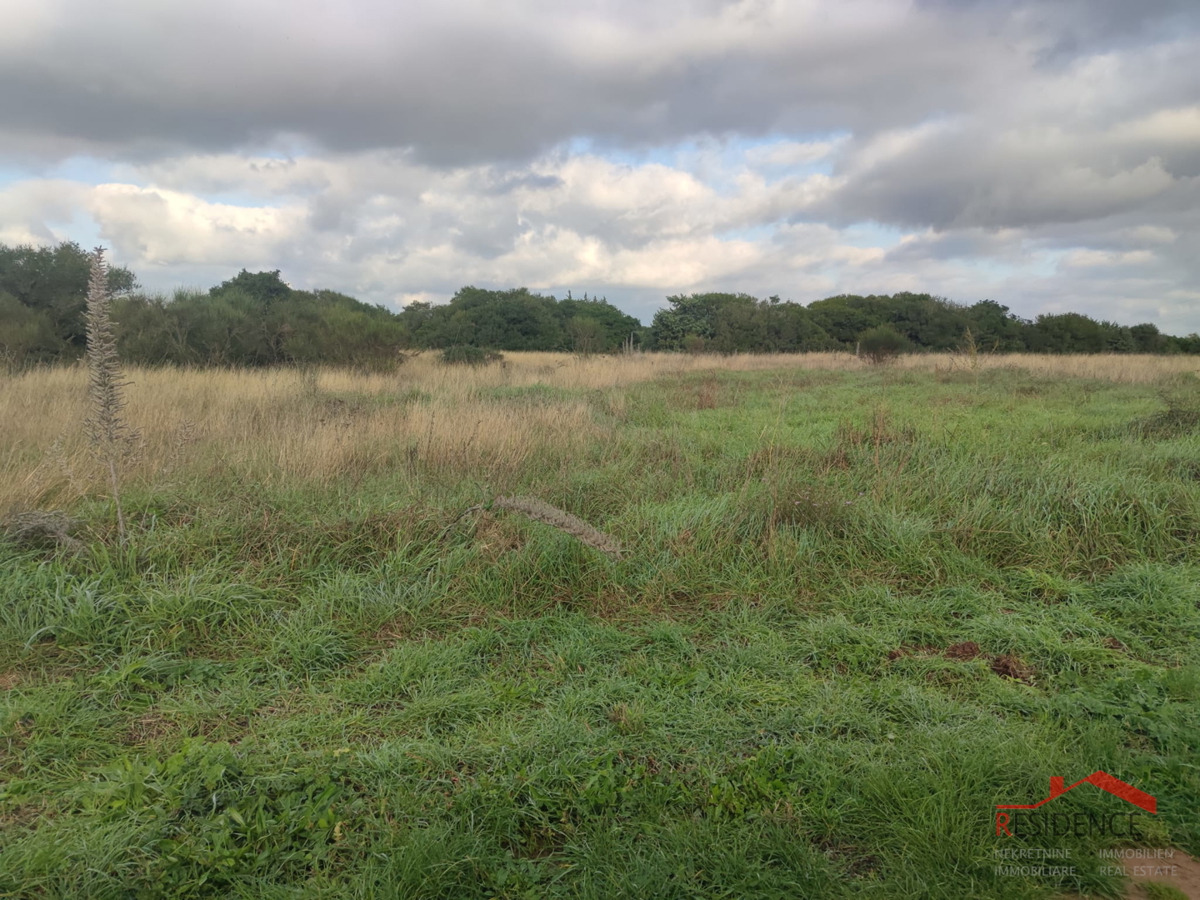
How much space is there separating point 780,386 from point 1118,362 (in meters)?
14.0

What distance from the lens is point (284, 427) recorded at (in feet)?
24.8

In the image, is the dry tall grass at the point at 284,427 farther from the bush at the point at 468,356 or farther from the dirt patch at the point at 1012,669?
the bush at the point at 468,356

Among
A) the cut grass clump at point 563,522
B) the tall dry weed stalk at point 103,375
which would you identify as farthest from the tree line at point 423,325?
the cut grass clump at point 563,522

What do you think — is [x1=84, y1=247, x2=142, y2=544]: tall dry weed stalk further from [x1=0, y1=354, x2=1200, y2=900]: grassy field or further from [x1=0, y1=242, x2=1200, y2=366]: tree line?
[x1=0, y1=242, x2=1200, y2=366]: tree line

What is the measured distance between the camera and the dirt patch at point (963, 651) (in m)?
3.58

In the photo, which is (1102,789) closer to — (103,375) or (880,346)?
(103,375)

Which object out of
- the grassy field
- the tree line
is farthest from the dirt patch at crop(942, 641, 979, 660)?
the tree line

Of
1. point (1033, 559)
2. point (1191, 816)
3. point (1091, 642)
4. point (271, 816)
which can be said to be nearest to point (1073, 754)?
point (1191, 816)

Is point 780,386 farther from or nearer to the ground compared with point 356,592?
farther from the ground

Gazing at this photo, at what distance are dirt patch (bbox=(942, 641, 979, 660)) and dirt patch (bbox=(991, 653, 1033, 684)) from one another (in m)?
0.10

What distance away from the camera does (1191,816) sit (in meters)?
2.35

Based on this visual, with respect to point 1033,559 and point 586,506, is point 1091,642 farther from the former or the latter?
point 586,506

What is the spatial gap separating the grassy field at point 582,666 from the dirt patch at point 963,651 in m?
0.02

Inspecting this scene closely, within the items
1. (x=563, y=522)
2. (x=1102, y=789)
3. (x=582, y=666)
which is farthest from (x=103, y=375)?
(x=1102, y=789)
